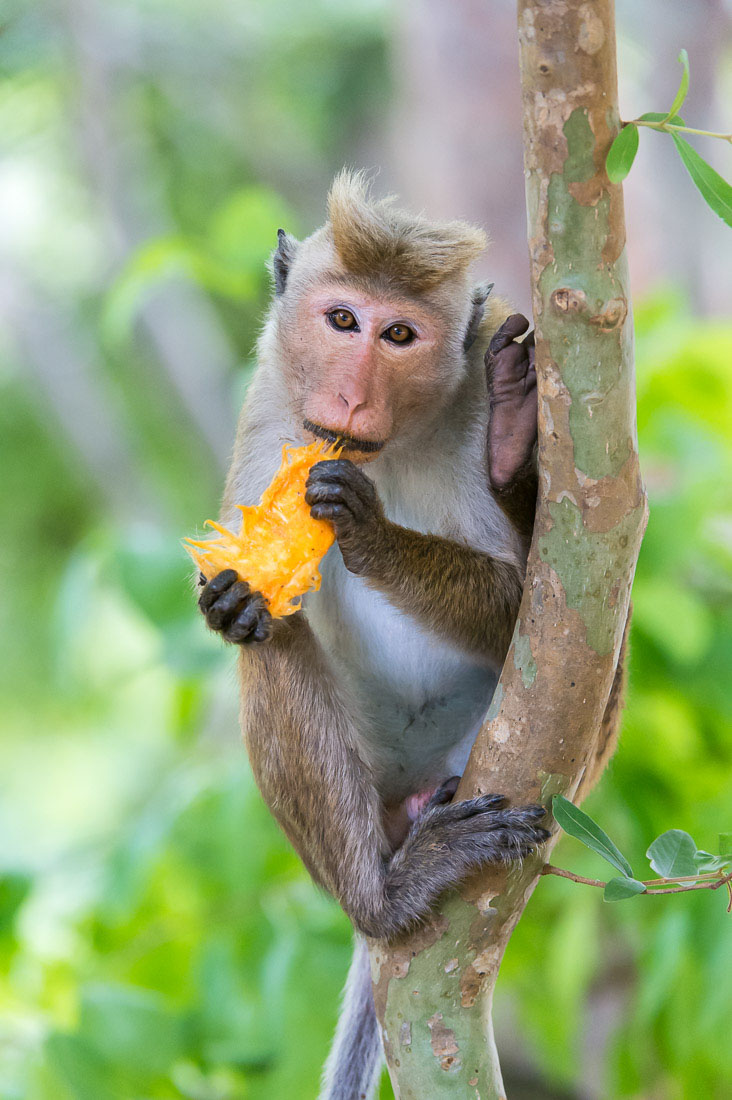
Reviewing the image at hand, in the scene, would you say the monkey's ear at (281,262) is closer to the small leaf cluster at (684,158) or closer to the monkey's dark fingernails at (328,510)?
the monkey's dark fingernails at (328,510)

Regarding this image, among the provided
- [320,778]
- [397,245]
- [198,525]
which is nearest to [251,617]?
[320,778]

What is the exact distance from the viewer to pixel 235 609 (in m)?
2.03

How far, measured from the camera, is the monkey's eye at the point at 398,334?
2230mm

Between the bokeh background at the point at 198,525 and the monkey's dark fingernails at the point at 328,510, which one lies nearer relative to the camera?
the monkey's dark fingernails at the point at 328,510

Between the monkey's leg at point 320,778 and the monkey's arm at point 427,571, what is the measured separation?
246 mm

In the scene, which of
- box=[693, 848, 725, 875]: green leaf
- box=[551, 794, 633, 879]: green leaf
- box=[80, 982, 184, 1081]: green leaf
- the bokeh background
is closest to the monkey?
box=[551, 794, 633, 879]: green leaf

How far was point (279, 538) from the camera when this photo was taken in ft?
6.72

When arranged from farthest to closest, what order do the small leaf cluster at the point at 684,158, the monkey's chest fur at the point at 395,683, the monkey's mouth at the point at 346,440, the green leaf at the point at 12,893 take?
1. the green leaf at the point at 12,893
2. the monkey's chest fur at the point at 395,683
3. the monkey's mouth at the point at 346,440
4. the small leaf cluster at the point at 684,158

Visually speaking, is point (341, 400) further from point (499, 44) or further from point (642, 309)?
point (499, 44)

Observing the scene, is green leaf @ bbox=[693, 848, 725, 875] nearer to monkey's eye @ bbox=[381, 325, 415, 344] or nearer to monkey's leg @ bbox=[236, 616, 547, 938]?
monkey's leg @ bbox=[236, 616, 547, 938]

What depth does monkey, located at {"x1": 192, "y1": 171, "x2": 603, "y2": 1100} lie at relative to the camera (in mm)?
2025

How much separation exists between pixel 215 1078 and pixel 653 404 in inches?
90.7

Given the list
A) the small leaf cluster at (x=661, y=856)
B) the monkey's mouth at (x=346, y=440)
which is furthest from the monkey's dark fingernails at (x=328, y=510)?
the small leaf cluster at (x=661, y=856)

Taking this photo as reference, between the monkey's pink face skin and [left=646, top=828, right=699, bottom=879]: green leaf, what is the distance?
91 centimetres
